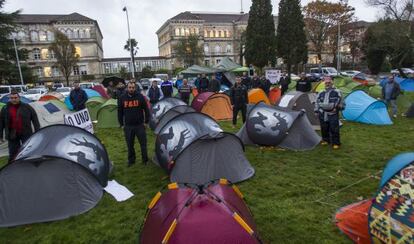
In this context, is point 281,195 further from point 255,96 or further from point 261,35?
point 261,35

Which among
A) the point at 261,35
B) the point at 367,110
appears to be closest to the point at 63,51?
the point at 261,35

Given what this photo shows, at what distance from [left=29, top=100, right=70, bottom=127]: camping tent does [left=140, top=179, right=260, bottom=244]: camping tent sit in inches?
430

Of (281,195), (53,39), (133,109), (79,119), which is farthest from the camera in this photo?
(53,39)

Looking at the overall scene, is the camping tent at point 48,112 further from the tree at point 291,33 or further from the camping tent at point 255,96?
the tree at point 291,33

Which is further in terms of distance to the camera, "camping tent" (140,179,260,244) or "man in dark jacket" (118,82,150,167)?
"man in dark jacket" (118,82,150,167)

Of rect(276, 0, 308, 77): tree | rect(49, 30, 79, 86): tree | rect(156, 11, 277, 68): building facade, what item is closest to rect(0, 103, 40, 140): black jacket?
rect(276, 0, 308, 77): tree

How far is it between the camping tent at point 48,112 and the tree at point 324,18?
46.8 meters

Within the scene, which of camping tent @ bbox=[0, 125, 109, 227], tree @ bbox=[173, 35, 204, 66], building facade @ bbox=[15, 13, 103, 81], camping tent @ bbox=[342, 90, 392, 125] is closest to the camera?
camping tent @ bbox=[0, 125, 109, 227]

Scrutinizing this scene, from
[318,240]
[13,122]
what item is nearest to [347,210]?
[318,240]

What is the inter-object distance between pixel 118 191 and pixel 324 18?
54.7 m

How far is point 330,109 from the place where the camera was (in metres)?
8.41

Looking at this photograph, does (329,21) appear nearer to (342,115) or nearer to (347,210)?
(342,115)

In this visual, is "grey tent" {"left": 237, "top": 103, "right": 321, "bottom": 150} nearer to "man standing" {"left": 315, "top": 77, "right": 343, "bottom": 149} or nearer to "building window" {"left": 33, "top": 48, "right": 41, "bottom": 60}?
"man standing" {"left": 315, "top": 77, "right": 343, "bottom": 149}

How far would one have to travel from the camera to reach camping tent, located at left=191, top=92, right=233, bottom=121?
13633mm
